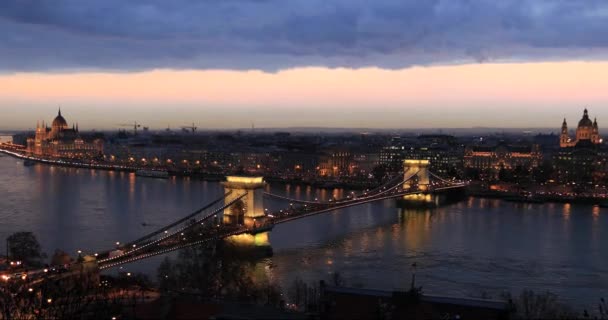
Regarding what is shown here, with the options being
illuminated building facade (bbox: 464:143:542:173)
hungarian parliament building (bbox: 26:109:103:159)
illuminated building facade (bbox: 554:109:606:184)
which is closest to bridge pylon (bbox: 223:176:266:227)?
illuminated building facade (bbox: 554:109:606:184)

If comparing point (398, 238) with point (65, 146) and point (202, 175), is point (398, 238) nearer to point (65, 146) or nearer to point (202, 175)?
point (202, 175)

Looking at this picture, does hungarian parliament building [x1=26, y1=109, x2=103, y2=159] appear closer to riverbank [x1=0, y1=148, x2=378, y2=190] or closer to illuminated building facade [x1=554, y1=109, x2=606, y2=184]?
riverbank [x1=0, y1=148, x2=378, y2=190]

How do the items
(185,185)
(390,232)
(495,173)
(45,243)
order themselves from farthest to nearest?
(495,173), (185,185), (390,232), (45,243)

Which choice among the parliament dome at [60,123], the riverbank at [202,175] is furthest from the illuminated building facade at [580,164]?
the parliament dome at [60,123]

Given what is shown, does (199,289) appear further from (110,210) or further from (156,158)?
(156,158)

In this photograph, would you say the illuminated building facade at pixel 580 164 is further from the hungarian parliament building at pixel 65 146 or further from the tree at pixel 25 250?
the hungarian parliament building at pixel 65 146

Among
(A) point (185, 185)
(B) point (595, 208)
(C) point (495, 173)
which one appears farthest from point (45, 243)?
(C) point (495, 173)
